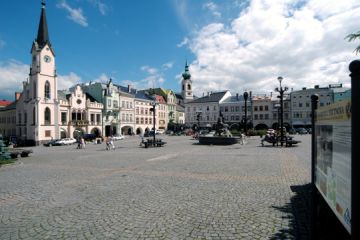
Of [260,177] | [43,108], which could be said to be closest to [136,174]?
[260,177]

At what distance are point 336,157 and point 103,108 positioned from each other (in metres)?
61.1

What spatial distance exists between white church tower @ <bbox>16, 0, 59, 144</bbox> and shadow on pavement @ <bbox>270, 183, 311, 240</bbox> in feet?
157

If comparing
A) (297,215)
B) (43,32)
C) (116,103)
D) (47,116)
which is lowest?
(297,215)

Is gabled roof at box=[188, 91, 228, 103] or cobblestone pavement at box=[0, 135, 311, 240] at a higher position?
gabled roof at box=[188, 91, 228, 103]

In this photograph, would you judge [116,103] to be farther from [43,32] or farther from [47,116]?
[43,32]

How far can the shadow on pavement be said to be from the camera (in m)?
5.06

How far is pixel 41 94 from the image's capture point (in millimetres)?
46500

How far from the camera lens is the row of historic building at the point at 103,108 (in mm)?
47281

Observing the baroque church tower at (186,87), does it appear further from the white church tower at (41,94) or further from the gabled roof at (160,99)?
the white church tower at (41,94)

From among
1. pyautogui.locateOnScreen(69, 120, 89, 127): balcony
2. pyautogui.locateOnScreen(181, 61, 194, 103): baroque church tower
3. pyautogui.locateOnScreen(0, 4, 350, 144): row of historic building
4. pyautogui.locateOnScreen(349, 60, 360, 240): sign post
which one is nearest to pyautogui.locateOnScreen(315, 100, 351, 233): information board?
pyautogui.locateOnScreen(349, 60, 360, 240): sign post

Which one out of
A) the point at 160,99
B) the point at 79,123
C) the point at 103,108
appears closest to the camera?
the point at 79,123

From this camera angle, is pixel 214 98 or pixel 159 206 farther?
pixel 214 98

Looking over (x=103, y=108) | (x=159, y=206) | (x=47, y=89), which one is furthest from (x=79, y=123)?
(x=159, y=206)

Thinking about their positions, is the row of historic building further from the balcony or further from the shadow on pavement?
the shadow on pavement
